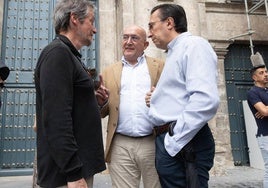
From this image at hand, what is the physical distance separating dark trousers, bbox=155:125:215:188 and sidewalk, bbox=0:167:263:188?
294 cm

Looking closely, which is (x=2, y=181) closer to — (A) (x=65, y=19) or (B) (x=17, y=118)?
(B) (x=17, y=118)

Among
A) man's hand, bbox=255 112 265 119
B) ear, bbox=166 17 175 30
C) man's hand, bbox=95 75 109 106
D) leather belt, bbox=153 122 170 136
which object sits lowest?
leather belt, bbox=153 122 170 136

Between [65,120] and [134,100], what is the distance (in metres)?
1.11

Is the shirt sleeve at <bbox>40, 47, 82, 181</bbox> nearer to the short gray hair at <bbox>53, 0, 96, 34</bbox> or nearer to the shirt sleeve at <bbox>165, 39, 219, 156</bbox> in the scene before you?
the short gray hair at <bbox>53, 0, 96, 34</bbox>

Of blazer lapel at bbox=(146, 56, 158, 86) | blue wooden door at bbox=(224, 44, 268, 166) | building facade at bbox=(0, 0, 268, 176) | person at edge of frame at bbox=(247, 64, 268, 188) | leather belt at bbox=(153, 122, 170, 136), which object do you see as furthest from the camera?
blue wooden door at bbox=(224, 44, 268, 166)

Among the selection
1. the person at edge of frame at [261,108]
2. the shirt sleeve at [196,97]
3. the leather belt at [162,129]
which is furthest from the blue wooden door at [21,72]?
the shirt sleeve at [196,97]

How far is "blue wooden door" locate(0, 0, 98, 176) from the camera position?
5836mm

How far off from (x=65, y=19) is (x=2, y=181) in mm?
4396

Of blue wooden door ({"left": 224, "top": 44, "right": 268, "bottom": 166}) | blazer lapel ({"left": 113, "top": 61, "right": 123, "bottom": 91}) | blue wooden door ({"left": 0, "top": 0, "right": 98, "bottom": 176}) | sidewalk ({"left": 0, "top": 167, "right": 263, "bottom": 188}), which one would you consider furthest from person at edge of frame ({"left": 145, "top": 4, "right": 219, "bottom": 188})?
blue wooden door ({"left": 224, "top": 44, "right": 268, "bottom": 166})

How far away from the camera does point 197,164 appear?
5.66 feet

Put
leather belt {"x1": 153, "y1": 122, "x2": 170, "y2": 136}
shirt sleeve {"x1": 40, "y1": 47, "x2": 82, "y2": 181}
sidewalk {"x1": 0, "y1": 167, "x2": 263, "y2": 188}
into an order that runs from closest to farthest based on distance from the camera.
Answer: shirt sleeve {"x1": 40, "y1": 47, "x2": 82, "y2": 181} < leather belt {"x1": 153, "y1": 122, "x2": 170, "y2": 136} < sidewalk {"x1": 0, "y1": 167, "x2": 263, "y2": 188}

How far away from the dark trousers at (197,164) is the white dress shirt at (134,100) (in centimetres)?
64

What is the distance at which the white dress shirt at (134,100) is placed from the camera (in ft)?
7.99

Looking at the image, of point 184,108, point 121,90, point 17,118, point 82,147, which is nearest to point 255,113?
point 121,90
